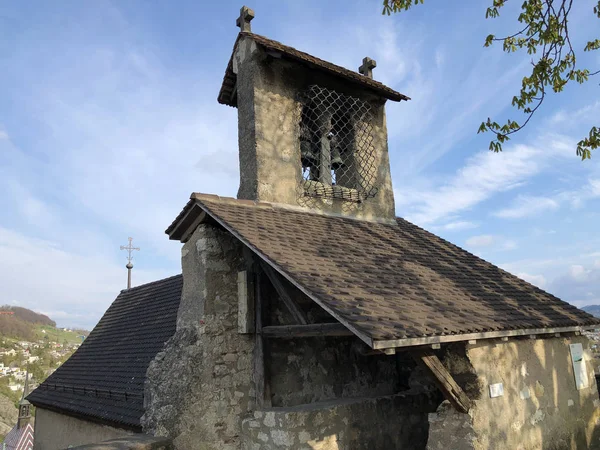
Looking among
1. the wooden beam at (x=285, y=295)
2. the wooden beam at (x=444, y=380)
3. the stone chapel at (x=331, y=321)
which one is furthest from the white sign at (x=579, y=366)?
the wooden beam at (x=285, y=295)

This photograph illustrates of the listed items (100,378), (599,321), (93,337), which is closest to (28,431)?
(93,337)

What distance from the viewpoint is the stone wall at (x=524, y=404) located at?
15.0 ft

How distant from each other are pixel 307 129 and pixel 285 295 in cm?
312

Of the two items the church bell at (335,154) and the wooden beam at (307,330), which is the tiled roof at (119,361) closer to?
the wooden beam at (307,330)

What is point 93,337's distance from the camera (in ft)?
39.5

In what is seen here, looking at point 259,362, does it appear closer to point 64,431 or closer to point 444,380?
point 444,380

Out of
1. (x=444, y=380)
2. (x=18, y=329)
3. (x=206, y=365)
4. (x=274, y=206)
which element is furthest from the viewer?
(x=18, y=329)

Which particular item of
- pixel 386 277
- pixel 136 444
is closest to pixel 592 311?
pixel 386 277

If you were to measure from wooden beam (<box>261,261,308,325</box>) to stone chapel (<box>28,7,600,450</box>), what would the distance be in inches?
0.6

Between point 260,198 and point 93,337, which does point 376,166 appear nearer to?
point 260,198

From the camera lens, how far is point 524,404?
5.09 meters

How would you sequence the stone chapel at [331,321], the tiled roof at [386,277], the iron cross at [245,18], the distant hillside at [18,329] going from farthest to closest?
the distant hillside at [18,329] < the iron cross at [245,18] < the stone chapel at [331,321] < the tiled roof at [386,277]

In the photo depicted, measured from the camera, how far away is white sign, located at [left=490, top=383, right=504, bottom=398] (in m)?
4.71

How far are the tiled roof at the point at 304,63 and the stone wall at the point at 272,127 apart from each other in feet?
0.57
